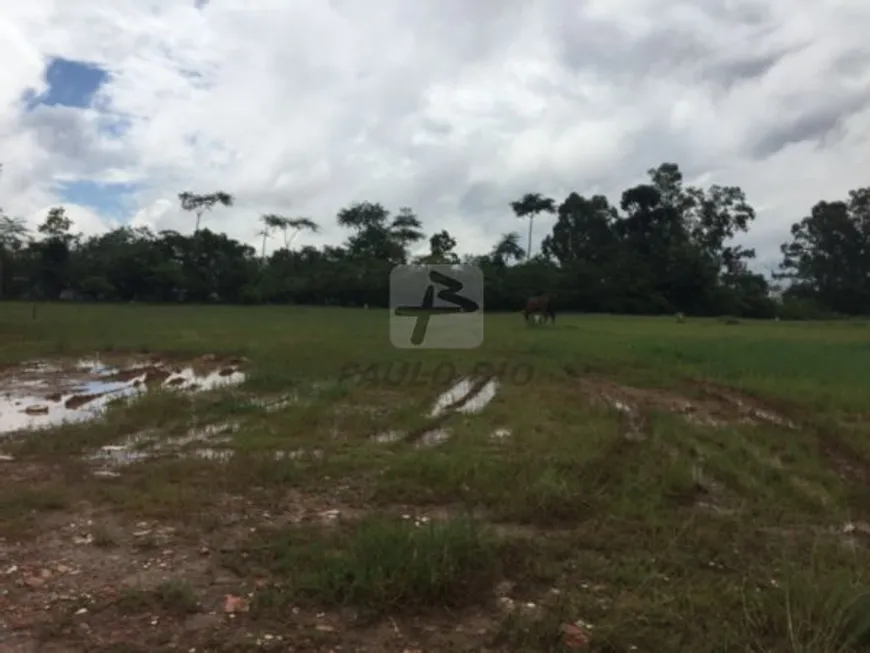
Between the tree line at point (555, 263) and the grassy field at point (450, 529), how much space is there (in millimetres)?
41052

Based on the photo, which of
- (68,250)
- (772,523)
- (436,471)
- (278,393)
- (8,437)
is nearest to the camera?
(772,523)

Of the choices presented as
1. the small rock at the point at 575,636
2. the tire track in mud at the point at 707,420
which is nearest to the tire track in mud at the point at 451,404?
the tire track in mud at the point at 707,420

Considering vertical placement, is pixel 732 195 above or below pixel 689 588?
above

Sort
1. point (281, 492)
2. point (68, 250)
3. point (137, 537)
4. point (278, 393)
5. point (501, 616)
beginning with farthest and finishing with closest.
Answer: point (68, 250) → point (278, 393) → point (281, 492) → point (137, 537) → point (501, 616)

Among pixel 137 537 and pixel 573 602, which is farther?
pixel 137 537

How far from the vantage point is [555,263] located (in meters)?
59.6

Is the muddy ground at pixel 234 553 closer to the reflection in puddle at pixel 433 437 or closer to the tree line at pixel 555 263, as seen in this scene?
the reflection in puddle at pixel 433 437

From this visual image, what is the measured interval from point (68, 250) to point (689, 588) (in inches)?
2272

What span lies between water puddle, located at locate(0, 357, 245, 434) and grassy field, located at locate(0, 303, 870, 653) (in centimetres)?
102

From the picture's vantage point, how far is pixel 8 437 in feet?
26.4

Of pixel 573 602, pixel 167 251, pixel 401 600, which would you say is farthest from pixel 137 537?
pixel 167 251

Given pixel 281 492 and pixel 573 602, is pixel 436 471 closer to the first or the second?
pixel 281 492

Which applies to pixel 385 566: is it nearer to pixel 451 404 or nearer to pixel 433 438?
pixel 433 438

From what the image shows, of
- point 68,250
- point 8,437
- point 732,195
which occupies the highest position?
point 732,195
